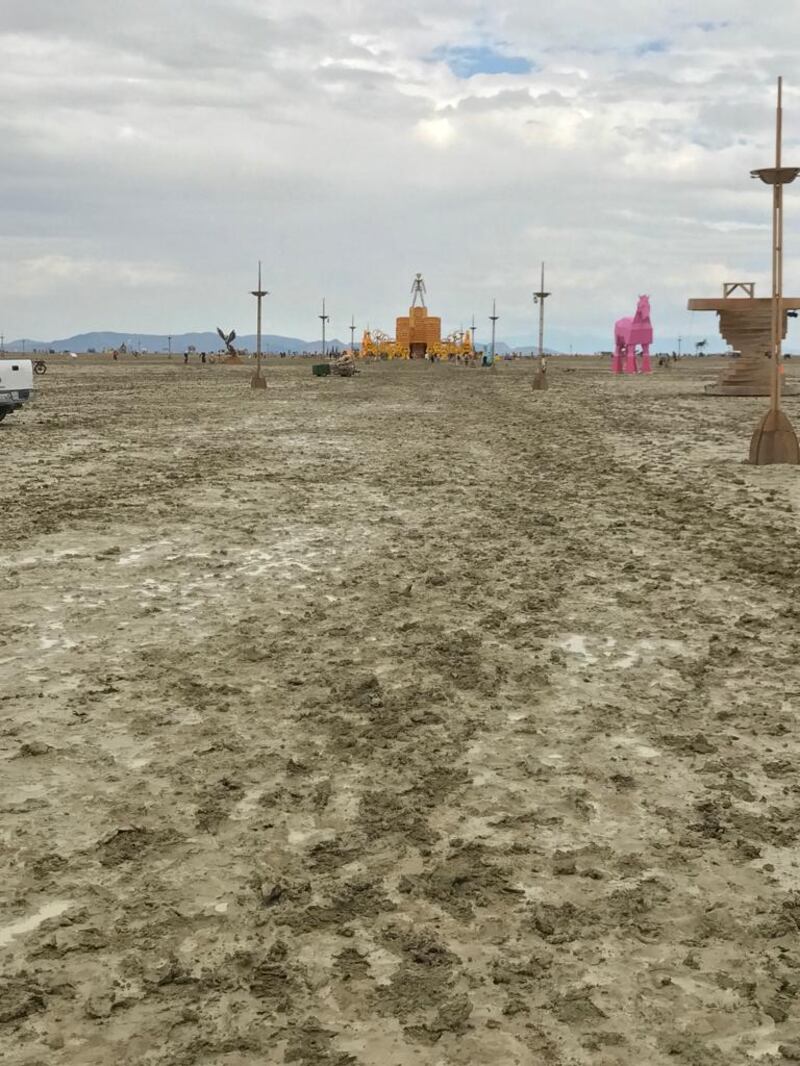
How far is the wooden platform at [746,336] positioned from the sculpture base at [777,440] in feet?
56.2

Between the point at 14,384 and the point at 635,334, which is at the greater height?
the point at 635,334

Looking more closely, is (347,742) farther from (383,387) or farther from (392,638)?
(383,387)

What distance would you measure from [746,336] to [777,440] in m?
17.8

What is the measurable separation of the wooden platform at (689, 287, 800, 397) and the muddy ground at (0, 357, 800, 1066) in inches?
849

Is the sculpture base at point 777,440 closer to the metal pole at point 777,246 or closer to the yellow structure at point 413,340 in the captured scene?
the metal pole at point 777,246

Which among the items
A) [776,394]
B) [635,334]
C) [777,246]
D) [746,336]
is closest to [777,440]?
[776,394]

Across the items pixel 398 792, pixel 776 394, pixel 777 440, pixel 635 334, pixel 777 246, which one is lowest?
pixel 398 792

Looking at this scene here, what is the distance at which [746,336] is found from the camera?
2961cm

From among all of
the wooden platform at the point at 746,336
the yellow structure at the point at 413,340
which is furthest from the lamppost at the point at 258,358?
the yellow structure at the point at 413,340

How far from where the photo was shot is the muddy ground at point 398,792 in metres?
2.72

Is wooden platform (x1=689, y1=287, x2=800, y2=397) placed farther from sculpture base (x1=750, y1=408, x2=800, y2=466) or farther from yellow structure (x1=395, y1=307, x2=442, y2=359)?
yellow structure (x1=395, y1=307, x2=442, y2=359)

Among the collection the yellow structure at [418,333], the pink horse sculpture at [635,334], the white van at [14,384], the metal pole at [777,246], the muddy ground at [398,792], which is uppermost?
the yellow structure at [418,333]

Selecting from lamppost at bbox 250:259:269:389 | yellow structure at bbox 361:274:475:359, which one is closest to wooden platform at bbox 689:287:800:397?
lamppost at bbox 250:259:269:389

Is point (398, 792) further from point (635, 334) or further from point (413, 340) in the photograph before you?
point (413, 340)
